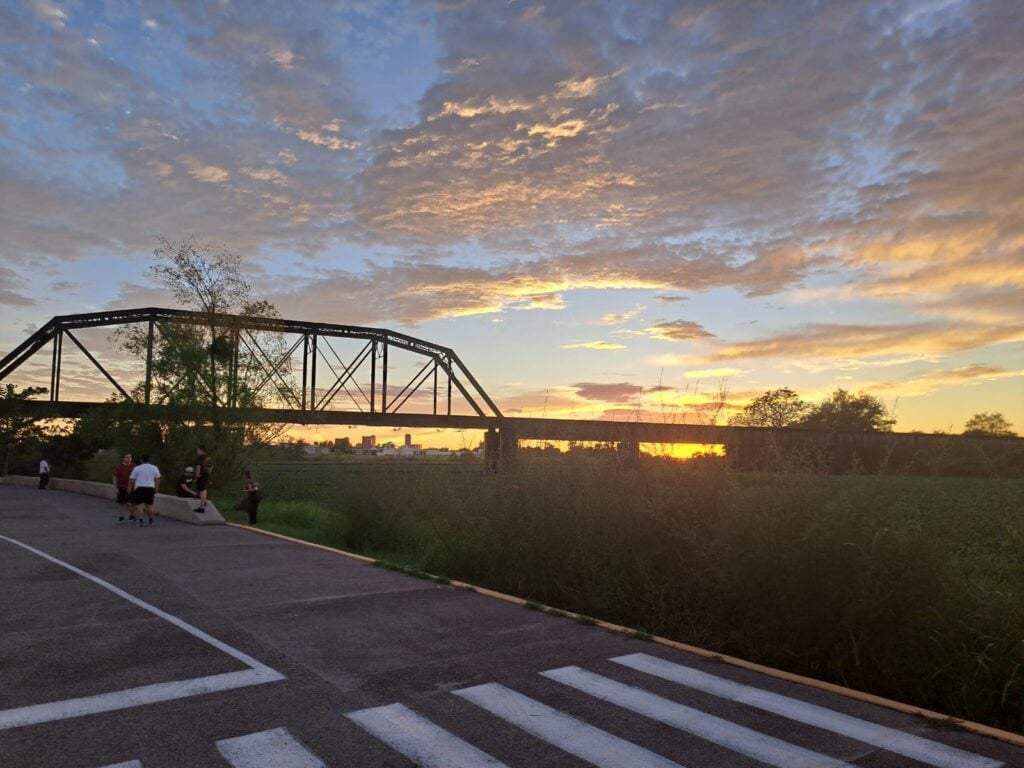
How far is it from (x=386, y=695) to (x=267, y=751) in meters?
1.18

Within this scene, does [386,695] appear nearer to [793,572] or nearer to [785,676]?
[785,676]

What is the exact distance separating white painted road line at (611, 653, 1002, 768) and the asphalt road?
0.02 metres

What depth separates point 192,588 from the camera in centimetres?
961

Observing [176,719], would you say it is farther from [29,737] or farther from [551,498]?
[551,498]

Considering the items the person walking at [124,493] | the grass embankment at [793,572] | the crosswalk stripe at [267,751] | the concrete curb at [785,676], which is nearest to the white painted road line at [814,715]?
the concrete curb at [785,676]

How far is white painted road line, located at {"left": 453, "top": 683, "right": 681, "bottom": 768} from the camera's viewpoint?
4418 millimetres

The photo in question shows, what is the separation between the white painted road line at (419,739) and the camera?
14.3ft

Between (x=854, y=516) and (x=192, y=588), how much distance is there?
8039 millimetres

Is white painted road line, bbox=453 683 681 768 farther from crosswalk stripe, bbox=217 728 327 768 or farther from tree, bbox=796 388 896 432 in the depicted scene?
tree, bbox=796 388 896 432

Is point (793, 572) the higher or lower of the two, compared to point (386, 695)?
higher

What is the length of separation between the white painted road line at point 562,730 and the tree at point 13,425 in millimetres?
53191

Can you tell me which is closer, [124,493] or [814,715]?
[814,715]

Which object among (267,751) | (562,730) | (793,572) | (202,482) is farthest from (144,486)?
(793,572)

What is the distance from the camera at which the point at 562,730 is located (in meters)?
4.84
